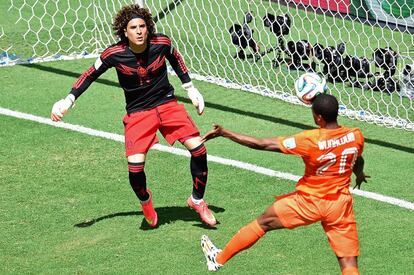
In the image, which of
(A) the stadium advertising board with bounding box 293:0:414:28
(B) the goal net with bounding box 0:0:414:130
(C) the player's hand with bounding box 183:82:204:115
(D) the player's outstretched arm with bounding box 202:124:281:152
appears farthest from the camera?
(A) the stadium advertising board with bounding box 293:0:414:28

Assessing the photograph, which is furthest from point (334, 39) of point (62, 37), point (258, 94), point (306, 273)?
point (306, 273)

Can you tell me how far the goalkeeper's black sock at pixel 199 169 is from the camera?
9.07 meters

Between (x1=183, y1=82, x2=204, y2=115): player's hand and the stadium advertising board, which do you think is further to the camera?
the stadium advertising board

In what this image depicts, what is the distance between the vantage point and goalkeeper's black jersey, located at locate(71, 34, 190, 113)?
8953 mm

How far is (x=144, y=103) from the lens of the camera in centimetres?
907

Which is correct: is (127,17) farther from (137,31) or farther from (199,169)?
(199,169)

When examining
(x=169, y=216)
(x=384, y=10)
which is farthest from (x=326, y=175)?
(x=384, y=10)

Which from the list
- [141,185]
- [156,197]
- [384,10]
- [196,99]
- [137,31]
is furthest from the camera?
[384,10]

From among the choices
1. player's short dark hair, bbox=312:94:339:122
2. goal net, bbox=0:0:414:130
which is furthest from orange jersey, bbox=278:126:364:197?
goal net, bbox=0:0:414:130

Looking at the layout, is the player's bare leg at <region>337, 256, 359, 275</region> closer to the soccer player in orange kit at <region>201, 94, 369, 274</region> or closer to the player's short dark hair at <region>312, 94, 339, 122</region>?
the soccer player in orange kit at <region>201, 94, 369, 274</region>

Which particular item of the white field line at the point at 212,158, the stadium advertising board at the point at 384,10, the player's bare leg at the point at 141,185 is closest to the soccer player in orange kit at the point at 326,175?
the player's bare leg at the point at 141,185

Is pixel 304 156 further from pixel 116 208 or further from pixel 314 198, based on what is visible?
pixel 116 208

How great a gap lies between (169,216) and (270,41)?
6058mm

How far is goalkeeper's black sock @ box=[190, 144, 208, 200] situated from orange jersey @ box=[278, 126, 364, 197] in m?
1.82
